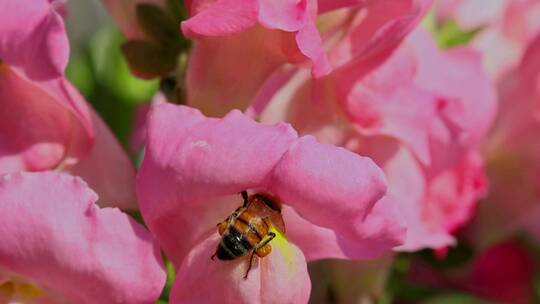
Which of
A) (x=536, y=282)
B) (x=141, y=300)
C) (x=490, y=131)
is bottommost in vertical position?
(x=536, y=282)

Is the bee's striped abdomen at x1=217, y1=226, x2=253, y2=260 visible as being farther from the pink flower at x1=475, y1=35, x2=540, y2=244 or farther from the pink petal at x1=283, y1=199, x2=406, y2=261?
the pink flower at x1=475, y1=35, x2=540, y2=244

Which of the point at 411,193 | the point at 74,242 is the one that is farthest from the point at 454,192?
the point at 74,242

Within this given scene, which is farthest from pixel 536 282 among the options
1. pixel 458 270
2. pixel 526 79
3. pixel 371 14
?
pixel 371 14

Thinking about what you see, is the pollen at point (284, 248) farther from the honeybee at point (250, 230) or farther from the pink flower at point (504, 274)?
the pink flower at point (504, 274)

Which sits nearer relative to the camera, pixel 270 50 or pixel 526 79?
pixel 270 50

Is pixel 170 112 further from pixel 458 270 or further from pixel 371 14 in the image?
pixel 458 270

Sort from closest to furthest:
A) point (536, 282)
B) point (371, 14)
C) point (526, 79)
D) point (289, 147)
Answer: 1. point (289, 147)
2. point (371, 14)
3. point (526, 79)
4. point (536, 282)

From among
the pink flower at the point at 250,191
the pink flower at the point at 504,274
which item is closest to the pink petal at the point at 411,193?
the pink flower at the point at 250,191

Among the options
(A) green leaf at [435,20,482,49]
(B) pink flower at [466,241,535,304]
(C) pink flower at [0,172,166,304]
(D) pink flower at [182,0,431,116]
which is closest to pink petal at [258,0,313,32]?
(D) pink flower at [182,0,431,116]
